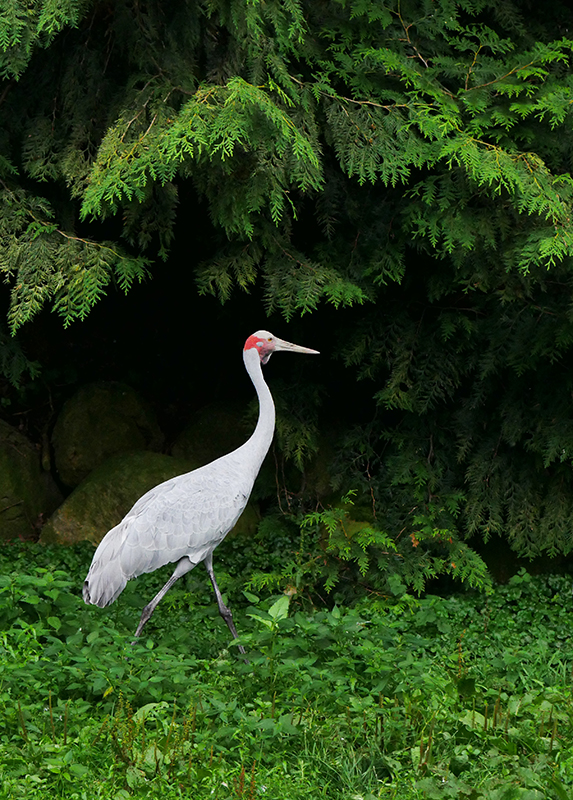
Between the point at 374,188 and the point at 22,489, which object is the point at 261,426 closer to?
the point at 374,188

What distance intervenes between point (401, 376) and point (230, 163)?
79.1 inches

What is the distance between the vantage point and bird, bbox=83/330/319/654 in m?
4.69

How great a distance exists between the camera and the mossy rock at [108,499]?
6.86 m

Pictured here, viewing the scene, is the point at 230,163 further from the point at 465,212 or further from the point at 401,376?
the point at 401,376

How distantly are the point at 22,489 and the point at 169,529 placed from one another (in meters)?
2.91

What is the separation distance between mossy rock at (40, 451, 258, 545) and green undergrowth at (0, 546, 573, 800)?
87.1 inches

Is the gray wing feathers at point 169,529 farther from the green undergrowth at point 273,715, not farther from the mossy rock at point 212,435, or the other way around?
the mossy rock at point 212,435

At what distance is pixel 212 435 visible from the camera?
7.59 meters

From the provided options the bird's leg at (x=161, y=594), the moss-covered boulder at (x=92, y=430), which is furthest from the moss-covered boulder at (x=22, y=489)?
the bird's leg at (x=161, y=594)

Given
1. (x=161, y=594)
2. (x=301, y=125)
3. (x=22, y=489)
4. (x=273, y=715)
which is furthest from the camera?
(x=22, y=489)

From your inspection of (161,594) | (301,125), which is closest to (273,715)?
(161,594)

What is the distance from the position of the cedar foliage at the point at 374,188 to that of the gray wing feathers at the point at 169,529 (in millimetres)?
1150

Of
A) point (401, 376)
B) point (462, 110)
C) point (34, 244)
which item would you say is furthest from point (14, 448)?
point (462, 110)

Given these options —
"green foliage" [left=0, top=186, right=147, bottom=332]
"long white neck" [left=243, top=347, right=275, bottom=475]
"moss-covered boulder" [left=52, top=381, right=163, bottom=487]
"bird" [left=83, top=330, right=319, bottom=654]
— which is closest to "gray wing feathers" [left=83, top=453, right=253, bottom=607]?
"bird" [left=83, top=330, right=319, bottom=654]
